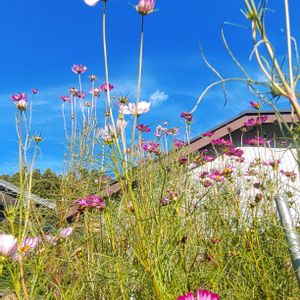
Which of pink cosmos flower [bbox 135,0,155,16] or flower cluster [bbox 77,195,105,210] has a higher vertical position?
pink cosmos flower [bbox 135,0,155,16]

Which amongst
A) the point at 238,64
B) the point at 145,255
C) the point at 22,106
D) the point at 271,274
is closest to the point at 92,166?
the point at 22,106

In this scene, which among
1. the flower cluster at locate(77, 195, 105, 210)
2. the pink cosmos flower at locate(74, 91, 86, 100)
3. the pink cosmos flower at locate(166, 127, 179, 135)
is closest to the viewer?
the flower cluster at locate(77, 195, 105, 210)

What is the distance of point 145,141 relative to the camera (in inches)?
109

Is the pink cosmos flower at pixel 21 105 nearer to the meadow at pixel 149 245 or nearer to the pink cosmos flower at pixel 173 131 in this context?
the meadow at pixel 149 245

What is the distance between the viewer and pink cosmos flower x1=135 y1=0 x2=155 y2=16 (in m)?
1.31

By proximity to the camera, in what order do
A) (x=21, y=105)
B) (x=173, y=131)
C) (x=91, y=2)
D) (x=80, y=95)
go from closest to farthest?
1. (x=91, y=2)
2. (x=21, y=105)
3. (x=173, y=131)
4. (x=80, y=95)

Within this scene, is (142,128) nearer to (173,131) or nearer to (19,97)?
(19,97)

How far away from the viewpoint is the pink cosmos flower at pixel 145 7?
1.31m

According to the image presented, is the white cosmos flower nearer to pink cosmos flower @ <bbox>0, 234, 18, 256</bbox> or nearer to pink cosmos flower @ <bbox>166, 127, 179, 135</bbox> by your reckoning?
pink cosmos flower @ <bbox>0, 234, 18, 256</bbox>

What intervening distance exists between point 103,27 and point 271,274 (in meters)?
1.26

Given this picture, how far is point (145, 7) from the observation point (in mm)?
1312

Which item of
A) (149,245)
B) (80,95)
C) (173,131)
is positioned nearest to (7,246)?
(149,245)

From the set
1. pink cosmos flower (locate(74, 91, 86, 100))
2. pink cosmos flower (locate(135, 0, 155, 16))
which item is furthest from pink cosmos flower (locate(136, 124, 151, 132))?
pink cosmos flower (locate(74, 91, 86, 100))

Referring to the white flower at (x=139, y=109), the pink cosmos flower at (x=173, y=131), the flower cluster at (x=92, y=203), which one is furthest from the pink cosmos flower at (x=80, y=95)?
the white flower at (x=139, y=109)
